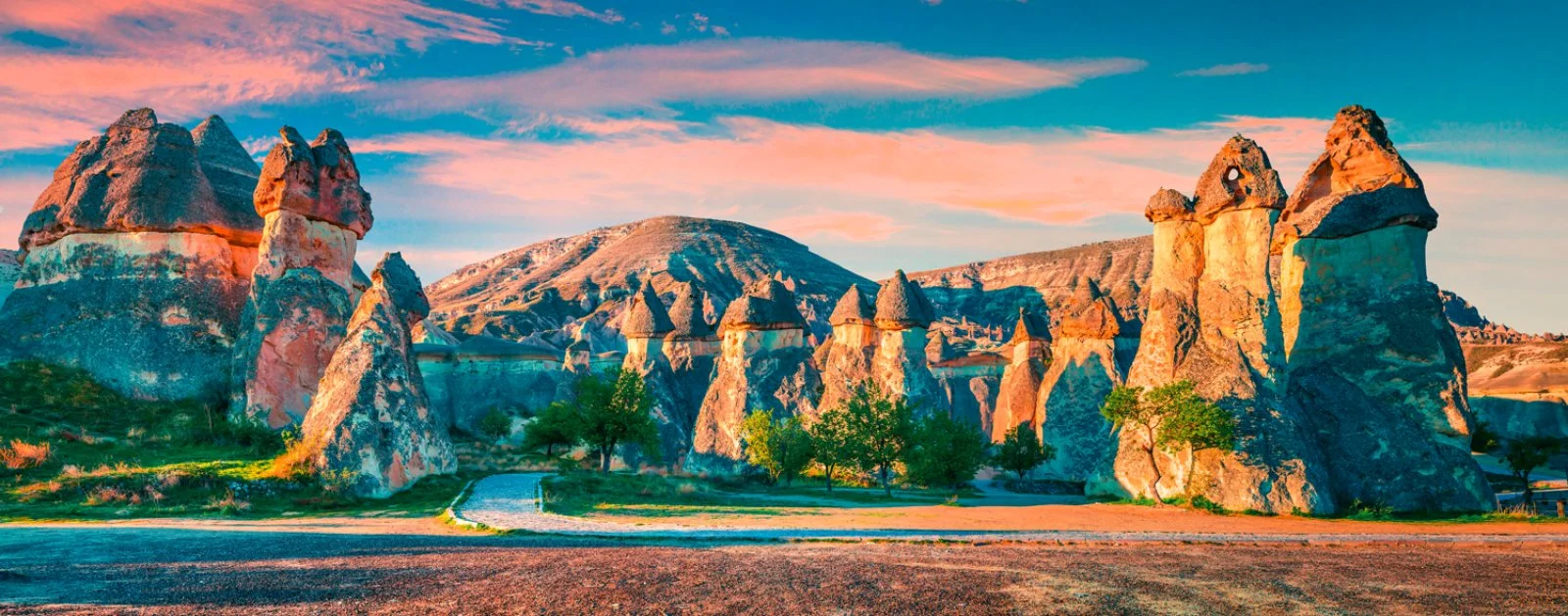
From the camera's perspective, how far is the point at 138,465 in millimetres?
19875

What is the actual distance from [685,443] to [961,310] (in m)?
97.6

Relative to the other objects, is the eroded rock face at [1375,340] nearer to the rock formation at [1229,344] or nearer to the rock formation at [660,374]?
the rock formation at [1229,344]

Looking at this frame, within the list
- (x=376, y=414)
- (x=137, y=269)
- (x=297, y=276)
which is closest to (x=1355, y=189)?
(x=376, y=414)

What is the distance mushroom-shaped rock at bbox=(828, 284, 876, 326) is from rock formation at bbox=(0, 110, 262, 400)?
2156cm

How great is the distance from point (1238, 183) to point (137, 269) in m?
32.3

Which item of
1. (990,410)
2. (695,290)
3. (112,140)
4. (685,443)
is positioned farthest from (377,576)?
(990,410)

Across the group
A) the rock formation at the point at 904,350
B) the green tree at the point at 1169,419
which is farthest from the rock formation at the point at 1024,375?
the green tree at the point at 1169,419

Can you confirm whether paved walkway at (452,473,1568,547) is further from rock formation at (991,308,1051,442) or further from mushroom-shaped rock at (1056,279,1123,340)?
rock formation at (991,308,1051,442)

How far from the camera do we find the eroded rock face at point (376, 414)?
20062 millimetres

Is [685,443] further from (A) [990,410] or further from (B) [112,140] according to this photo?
(B) [112,140]

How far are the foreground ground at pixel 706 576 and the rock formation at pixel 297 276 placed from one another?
12.3 metres

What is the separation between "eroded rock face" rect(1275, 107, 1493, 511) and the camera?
24.5 metres

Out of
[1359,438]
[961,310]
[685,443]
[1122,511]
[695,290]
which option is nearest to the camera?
[1122,511]

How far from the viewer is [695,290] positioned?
49.1 metres
